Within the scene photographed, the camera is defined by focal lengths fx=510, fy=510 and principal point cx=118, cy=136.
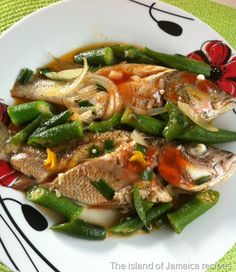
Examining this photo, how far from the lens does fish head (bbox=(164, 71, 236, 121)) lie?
325 cm

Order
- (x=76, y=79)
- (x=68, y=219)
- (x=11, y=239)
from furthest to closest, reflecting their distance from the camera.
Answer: (x=76, y=79) < (x=68, y=219) < (x=11, y=239)

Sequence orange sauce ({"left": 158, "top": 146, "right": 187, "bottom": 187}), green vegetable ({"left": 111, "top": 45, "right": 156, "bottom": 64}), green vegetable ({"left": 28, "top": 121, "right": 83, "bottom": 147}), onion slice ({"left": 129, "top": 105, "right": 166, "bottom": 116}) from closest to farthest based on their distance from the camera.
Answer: green vegetable ({"left": 28, "top": 121, "right": 83, "bottom": 147}), orange sauce ({"left": 158, "top": 146, "right": 187, "bottom": 187}), onion slice ({"left": 129, "top": 105, "right": 166, "bottom": 116}), green vegetable ({"left": 111, "top": 45, "right": 156, "bottom": 64})

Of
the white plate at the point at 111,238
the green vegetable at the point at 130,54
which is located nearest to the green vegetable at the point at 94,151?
the white plate at the point at 111,238

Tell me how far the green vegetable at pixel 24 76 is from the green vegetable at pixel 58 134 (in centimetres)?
35

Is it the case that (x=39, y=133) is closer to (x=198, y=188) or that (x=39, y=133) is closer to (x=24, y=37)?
(x=24, y=37)

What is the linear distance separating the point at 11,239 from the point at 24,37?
122 cm

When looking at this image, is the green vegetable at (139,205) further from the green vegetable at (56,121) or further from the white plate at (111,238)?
the green vegetable at (56,121)

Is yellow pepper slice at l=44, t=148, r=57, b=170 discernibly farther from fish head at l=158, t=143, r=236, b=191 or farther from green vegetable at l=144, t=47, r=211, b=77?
green vegetable at l=144, t=47, r=211, b=77

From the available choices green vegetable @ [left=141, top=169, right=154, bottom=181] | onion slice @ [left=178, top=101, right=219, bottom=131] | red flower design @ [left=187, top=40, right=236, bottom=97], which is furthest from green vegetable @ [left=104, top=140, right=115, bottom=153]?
→ red flower design @ [left=187, top=40, right=236, bottom=97]

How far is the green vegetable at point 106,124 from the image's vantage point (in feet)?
10.3

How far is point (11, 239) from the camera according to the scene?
113 inches

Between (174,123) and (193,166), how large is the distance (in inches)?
11.5

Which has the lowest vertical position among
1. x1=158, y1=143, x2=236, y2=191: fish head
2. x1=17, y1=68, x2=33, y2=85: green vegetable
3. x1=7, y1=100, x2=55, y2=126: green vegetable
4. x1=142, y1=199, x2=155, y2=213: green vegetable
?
x1=142, y1=199, x2=155, y2=213: green vegetable

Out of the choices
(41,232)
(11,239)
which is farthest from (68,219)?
(11,239)
